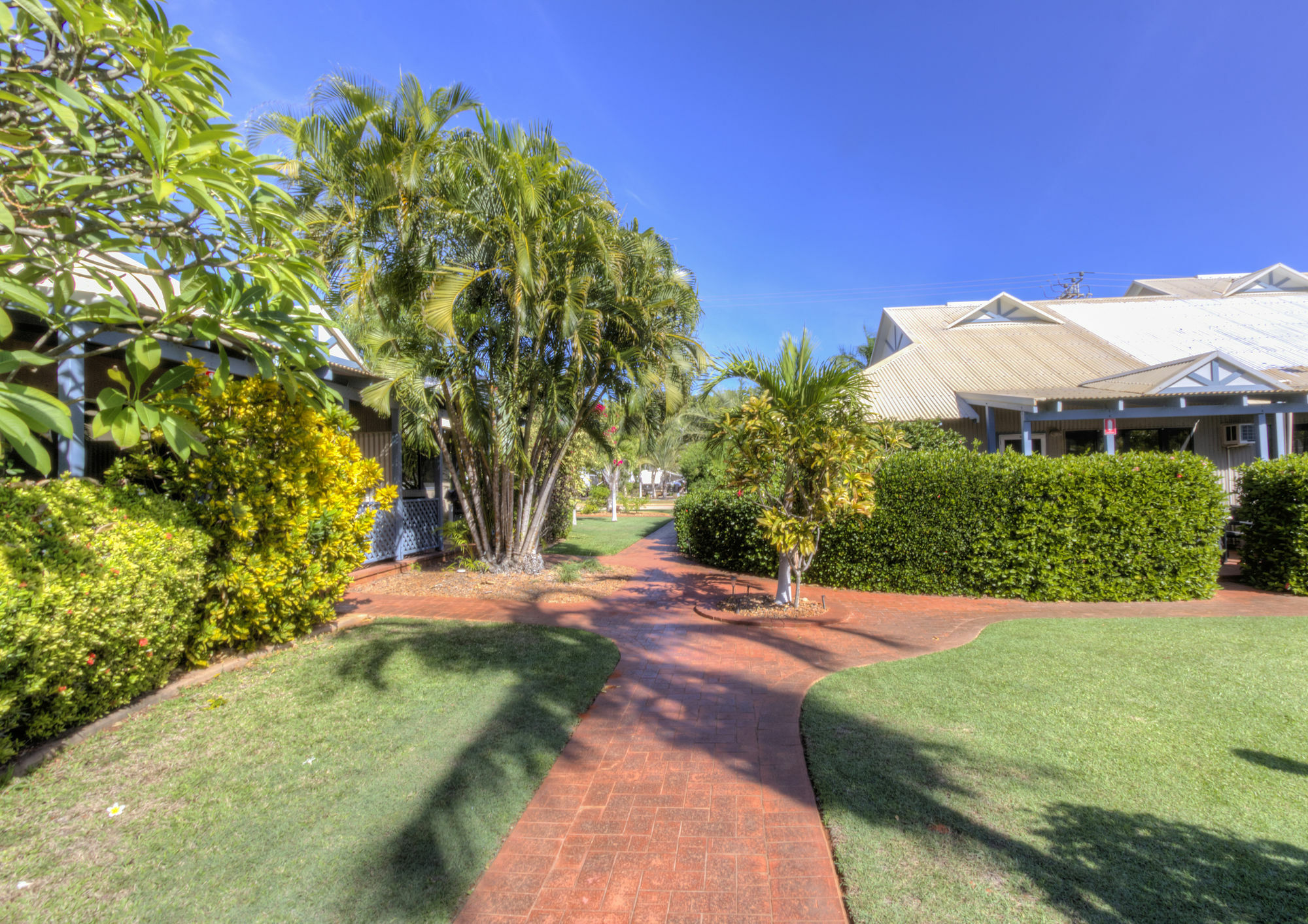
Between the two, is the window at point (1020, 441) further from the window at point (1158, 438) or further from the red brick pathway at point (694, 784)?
the red brick pathway at point (694, 784)

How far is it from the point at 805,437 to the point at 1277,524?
292 inches

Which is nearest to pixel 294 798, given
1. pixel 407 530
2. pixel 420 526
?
pixel 407 530

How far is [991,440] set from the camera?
1400 cm

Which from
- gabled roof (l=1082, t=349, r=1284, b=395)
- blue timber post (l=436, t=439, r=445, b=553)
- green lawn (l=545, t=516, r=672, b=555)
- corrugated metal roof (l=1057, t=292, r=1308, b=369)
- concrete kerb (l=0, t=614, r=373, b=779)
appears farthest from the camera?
corrugated metal roof (l=1057, t=292, r=1308, b=369)

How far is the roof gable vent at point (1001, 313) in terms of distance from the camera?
1984 cm

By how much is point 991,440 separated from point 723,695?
36.7 ft

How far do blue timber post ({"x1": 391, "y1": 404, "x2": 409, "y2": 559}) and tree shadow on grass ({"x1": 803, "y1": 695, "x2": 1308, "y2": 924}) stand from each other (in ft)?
30.8

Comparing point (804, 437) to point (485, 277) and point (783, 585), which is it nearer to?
point (783, 585)

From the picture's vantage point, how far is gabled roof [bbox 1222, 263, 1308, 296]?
68.4 feet

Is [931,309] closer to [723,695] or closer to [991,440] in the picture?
[991,440]

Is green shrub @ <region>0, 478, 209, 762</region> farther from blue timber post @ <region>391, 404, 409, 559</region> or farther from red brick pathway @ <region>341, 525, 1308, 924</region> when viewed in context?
blue timber post @ <region>391, 404, 409, 559</region>

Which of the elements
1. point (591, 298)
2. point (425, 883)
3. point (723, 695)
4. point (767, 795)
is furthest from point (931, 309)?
point (425, 883)

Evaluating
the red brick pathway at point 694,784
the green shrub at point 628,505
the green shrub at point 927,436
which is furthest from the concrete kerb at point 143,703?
the green shrub at point 628,505

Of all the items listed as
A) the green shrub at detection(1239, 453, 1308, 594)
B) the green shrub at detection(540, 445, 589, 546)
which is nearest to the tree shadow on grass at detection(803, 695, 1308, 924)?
the green shrub at detection(1239, 453, 1308, 594)
